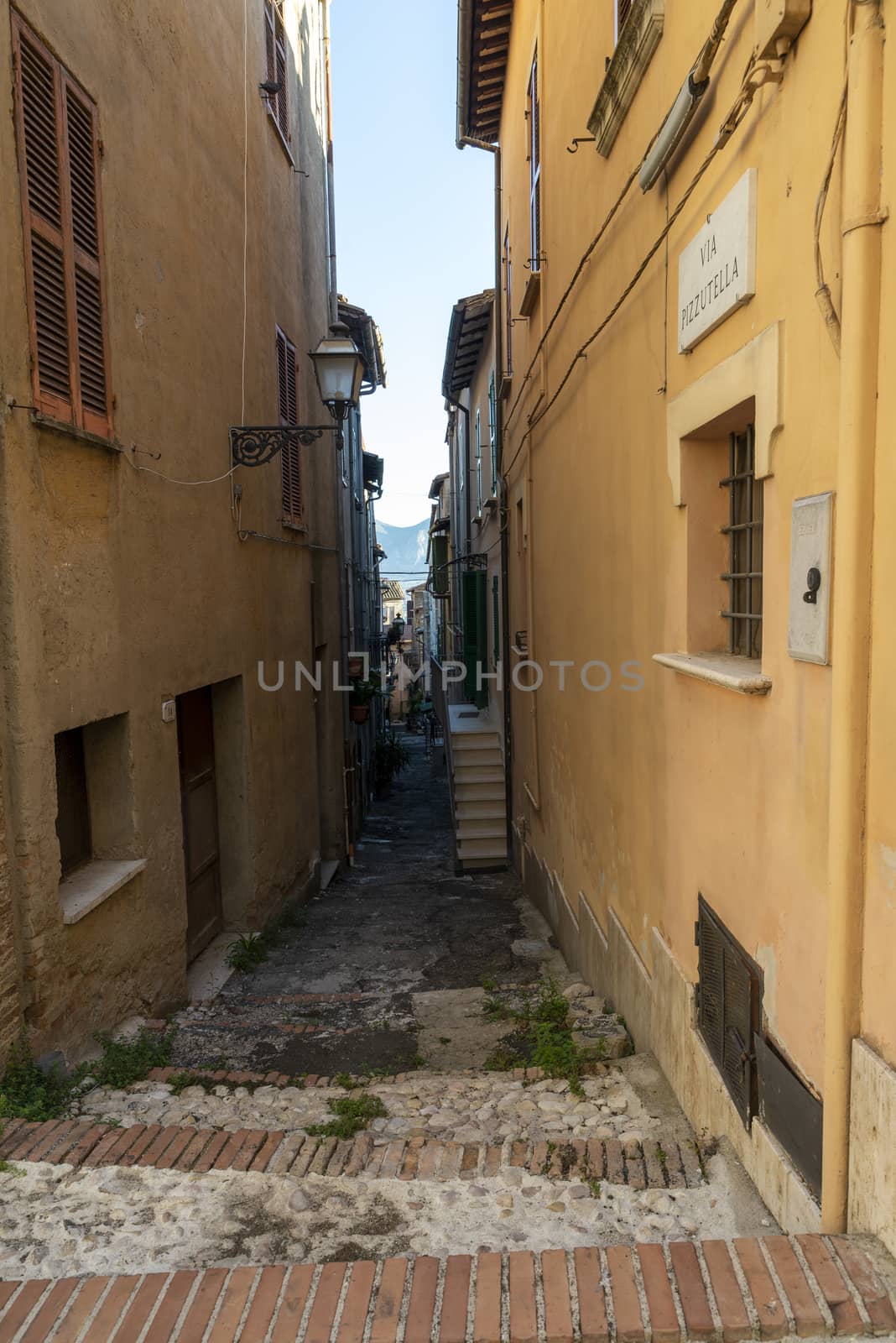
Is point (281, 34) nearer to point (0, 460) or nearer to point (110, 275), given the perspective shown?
point (110, 275)

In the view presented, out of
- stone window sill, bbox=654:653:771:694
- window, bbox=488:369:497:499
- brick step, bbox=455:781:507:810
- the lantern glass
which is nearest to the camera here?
stone window sill, bbox=654:653:771:694

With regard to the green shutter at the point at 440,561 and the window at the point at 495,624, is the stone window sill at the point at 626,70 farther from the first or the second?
the green shutter at the point at 440,561

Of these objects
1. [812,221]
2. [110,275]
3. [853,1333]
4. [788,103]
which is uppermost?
[110,275]

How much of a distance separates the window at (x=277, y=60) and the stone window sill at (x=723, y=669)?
328 inches

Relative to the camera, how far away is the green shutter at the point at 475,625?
1602 centimetres

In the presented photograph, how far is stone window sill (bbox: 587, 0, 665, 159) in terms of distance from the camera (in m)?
3.89

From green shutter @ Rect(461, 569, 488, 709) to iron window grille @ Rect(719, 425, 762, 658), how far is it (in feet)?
40.1

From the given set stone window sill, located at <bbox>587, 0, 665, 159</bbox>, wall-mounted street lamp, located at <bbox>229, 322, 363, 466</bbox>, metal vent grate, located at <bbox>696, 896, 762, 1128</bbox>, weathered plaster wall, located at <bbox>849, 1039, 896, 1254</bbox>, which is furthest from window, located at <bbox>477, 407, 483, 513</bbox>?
weathered plaster wall, located at <bbox>849, 1039, 896, 1254</bbox>

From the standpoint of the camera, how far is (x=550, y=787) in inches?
323

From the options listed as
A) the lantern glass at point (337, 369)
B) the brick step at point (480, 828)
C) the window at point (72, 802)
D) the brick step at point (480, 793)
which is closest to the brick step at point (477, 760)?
the brick step at point (480, 793)

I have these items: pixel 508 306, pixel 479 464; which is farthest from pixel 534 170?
pixel 479 464

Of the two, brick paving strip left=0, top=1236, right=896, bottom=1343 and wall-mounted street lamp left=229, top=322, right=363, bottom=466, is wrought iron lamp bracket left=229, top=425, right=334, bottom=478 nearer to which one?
wall-mounted street lamp left=229, top=322, right=363, bottom=466

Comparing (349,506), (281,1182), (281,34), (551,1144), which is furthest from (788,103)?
(349,506)

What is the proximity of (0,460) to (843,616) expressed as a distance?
11.5ft
